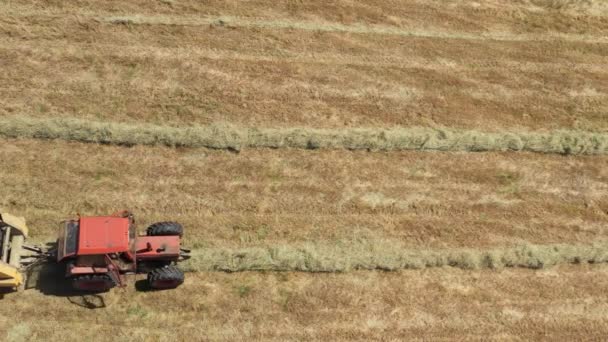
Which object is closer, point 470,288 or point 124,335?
point 124,335

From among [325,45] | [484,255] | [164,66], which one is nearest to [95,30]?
[164,66]

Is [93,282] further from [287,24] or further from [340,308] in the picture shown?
[287,24]

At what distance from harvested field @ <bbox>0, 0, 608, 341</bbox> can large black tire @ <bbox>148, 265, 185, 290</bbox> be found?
0.98ft

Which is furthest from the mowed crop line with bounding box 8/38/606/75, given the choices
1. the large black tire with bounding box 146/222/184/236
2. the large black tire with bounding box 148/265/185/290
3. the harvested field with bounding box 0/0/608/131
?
the large black tire with bounding box 148/265/185/290

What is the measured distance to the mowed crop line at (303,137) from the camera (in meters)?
14.7

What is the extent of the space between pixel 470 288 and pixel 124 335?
23.1ft

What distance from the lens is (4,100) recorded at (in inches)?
598

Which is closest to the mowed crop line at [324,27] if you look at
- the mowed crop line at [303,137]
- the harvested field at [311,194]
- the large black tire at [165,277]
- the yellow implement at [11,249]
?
the mowed crop line at [303,137]

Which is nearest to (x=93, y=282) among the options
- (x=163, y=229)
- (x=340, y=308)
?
(x=163, y=229)

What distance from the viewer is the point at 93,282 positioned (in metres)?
12.0

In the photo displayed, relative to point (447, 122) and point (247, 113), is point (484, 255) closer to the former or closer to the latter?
point (447, 122)

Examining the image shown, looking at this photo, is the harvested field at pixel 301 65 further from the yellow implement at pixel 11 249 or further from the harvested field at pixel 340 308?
the harvested field at pixel 340 308

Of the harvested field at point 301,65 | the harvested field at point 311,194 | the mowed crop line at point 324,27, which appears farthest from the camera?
the mowed crop line at point 324,27

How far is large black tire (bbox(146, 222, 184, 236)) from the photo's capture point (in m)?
12.7
